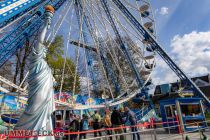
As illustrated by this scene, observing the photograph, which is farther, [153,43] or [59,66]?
[59,66]

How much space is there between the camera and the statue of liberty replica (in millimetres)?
4994

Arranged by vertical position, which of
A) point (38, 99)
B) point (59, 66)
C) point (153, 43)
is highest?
point (59, 66)

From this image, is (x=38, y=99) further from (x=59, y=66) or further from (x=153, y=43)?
(x=59, y=66)

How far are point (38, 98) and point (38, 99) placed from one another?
2cm

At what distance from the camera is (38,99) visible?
5.17 metres

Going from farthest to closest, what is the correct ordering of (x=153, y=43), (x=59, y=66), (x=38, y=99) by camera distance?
(x=59, y=66) < (x=153, y=43) < (x=38, y=99)

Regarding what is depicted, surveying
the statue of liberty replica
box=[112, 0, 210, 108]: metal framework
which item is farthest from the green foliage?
the statue of liberty replica

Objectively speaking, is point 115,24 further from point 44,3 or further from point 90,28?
point 44,3

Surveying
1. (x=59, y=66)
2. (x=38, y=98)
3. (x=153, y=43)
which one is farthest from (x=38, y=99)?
(x=59, y=66)

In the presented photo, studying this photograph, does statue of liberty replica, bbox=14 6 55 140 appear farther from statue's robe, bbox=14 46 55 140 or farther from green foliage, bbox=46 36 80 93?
green foliage, bbox=46 36 80 93

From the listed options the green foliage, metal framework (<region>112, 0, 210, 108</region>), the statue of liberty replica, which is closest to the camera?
the statue of liberty replica

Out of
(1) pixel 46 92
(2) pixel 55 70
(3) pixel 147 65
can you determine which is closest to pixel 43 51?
(1) pixel 46 92

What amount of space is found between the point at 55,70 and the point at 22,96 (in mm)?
18735

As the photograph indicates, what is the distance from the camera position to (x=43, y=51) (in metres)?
→ 5.76
